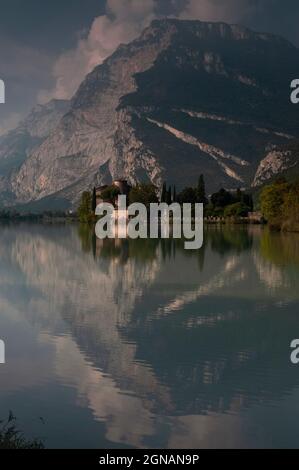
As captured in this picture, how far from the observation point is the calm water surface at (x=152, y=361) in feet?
26.4

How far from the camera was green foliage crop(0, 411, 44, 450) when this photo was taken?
677 centimetres

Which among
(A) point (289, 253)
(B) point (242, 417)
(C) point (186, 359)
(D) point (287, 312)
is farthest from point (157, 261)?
(B) point (242, 417)

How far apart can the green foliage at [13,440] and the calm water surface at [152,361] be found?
8.1 inches

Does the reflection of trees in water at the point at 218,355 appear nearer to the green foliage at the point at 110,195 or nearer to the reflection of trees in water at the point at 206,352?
the reflection of trees in water at the point at 206,352

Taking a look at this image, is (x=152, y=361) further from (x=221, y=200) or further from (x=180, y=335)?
(x=221, y=200)

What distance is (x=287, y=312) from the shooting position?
16.5 meters

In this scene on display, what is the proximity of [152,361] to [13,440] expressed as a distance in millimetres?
4608

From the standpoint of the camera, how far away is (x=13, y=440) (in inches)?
278

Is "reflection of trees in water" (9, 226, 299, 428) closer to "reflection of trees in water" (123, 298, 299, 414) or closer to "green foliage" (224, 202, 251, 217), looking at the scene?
"reflection of trees in water" (123, 298, 299, 414)

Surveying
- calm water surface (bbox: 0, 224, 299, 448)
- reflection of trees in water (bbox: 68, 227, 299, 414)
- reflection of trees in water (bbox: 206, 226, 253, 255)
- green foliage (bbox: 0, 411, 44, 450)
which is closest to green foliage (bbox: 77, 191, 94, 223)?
reflection of trees in water (bbox: 206, 226, 253, 255)

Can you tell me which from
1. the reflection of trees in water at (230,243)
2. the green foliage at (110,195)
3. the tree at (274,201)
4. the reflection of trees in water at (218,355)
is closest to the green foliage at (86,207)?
the green foliage at (110,195)

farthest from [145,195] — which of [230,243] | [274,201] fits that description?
[230,243]
